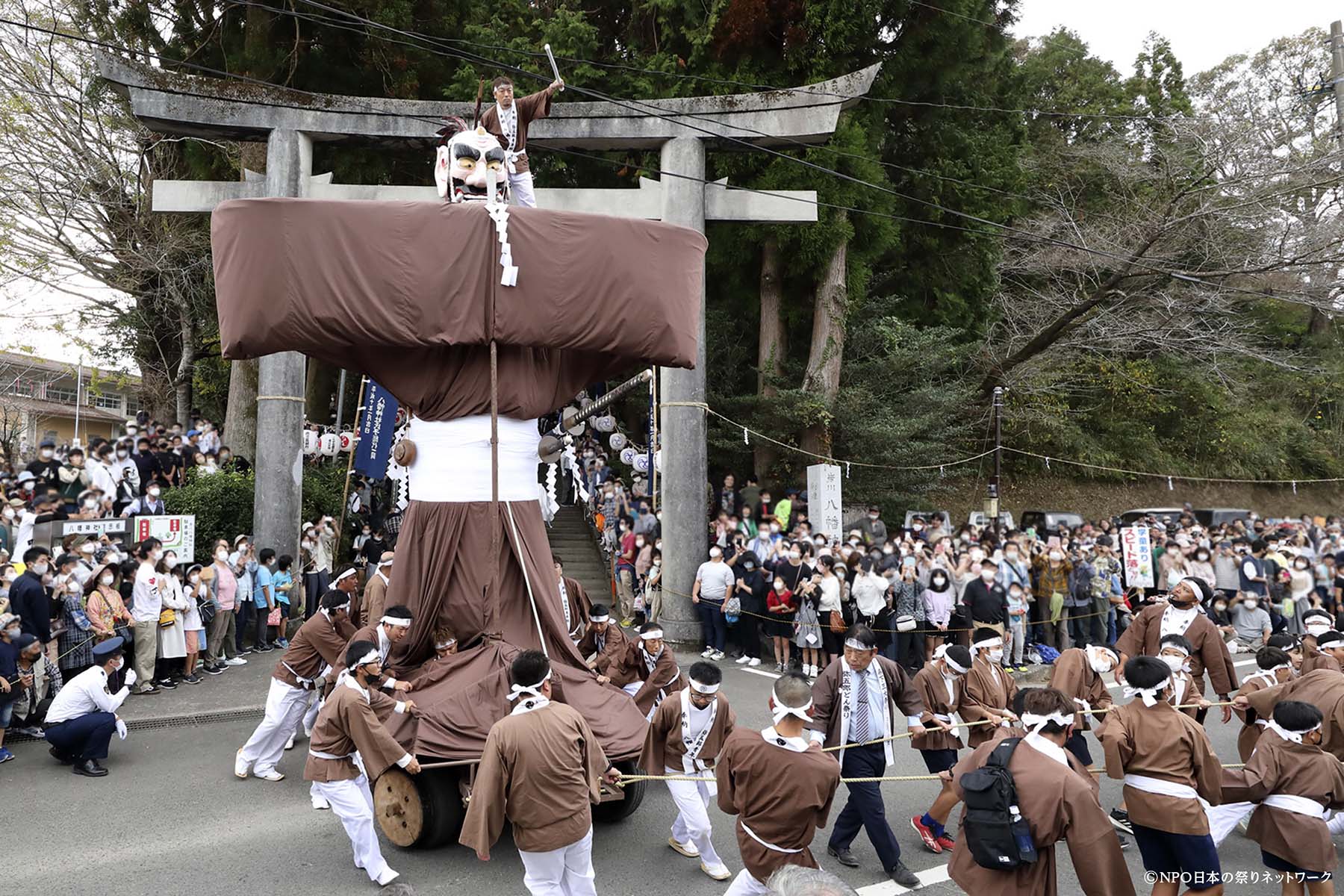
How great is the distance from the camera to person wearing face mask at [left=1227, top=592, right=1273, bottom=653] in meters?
15.0

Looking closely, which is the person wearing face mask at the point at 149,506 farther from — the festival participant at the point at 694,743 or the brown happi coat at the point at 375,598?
the festival participant at the point at 694,743

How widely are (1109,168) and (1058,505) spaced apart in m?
10.4

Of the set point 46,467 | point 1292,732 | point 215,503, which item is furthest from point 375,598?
point 46,467

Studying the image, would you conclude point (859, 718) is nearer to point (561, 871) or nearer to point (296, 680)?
point (561, 871)

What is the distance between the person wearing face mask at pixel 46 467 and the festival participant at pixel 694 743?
38.9 feet

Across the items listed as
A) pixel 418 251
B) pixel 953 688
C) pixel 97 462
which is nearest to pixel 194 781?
pixel 418 251

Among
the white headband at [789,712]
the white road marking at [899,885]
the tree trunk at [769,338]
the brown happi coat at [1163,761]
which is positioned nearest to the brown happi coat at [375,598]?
the white headband at [789,712]

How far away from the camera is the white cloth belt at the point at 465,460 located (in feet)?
24.6

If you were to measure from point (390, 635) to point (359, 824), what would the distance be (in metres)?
1.45

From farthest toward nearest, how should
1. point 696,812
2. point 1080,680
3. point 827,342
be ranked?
point 827,342 → point 1080,680 → point 696,812

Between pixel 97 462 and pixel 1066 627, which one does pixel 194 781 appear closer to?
pixel 97 462

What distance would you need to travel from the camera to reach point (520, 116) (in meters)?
7.96

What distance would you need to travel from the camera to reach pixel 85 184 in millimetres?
19766

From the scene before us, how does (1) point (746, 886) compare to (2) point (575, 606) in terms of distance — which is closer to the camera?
(1) point (746, 886)
